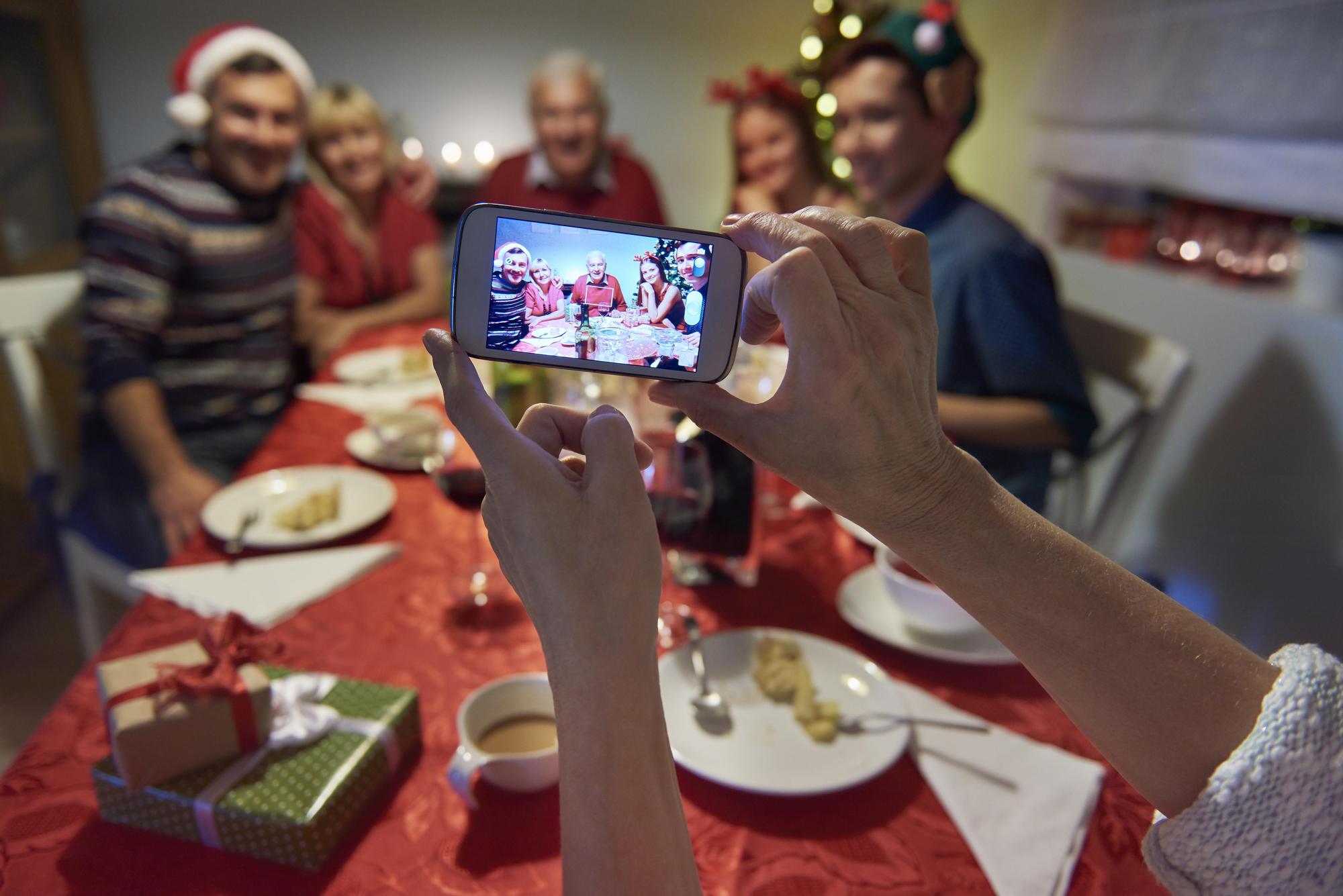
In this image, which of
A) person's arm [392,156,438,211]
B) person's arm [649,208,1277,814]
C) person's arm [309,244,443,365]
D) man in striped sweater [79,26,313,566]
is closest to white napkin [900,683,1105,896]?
person's arm [649,208,1277,814]

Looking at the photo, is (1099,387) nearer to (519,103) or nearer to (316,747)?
(316,747)

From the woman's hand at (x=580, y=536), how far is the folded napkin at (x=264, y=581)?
0.56 m

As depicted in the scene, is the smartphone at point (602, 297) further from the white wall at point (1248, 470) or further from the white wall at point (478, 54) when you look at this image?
the white wall at point (478, 54)

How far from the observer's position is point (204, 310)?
2.05m

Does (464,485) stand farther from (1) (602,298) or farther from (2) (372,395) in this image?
(2) (372,395)

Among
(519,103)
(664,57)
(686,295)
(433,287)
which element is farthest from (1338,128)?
(519,103)

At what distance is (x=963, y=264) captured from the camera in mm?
1504

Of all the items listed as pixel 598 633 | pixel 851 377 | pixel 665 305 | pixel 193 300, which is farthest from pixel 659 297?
pixel 193 300

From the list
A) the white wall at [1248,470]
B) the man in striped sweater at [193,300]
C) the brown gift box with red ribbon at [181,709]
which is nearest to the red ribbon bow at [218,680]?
the brown gift box with red ribbon at [181,709]

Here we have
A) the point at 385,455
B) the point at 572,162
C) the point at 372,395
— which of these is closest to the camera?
the point at 385,455

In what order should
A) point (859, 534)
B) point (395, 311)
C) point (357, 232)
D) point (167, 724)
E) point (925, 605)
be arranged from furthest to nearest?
1. point (357, 232)
2. point (395, 311)
3. point (859, 534)
4. point (925, 605)
5. point (167, 724)

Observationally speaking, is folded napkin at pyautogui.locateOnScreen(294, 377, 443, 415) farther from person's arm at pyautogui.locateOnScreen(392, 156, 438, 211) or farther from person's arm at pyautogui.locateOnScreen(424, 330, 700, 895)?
person's arm at pyautogui.locateOnScreen(392, 156, 438, 211)

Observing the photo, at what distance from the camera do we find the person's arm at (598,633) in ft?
1.62

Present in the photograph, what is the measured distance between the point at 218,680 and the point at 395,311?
7.21 feet
